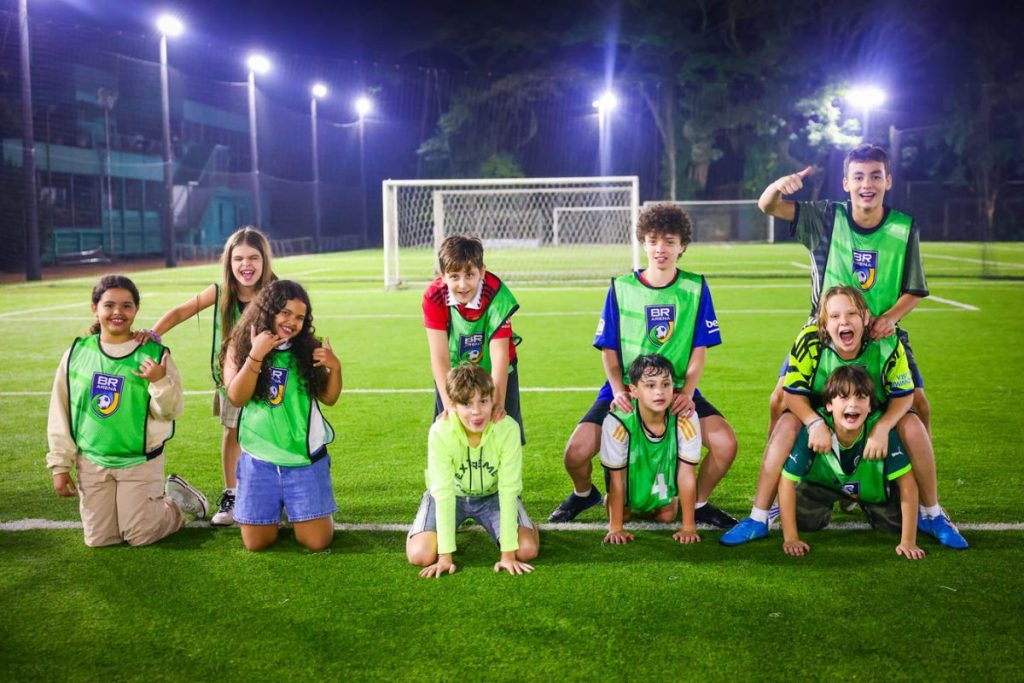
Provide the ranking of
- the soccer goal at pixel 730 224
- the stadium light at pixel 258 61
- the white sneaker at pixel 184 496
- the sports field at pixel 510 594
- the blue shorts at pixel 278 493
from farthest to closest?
the soccer goal at pixel 730 224
the stadium light at pixel 258 61
the white sneaker at pixel 184 496
the blue shorts at pixel 278 493
the sports field at pixel 510 594

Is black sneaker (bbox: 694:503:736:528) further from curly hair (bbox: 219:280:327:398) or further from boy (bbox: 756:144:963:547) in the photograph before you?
curly hair (bbox: 219:280:327:398)

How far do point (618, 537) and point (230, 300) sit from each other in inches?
85.9

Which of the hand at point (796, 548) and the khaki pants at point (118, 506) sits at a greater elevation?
the khaki pants at point (118, 506)

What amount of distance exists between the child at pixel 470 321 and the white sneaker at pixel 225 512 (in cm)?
115

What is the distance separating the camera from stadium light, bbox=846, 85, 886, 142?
37.9 metres

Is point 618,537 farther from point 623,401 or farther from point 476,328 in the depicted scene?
point 476,328

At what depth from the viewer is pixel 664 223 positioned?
169 inches

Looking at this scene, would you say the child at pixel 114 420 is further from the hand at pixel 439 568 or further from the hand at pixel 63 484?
the hand at pixel 439 568

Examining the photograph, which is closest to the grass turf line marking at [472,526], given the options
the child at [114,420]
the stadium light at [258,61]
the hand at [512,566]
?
the child at [114,420]

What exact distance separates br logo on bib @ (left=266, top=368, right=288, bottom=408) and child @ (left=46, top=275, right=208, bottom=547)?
447 millimetres

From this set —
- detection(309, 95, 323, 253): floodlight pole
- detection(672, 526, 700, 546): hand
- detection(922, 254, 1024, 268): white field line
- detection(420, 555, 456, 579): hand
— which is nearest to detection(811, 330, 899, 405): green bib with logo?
detection(672, 526, 700, 546): hand

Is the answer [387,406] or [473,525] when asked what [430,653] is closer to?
[473,525]

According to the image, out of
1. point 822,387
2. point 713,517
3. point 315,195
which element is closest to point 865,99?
point 315,195

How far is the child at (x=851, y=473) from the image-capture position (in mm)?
4055
